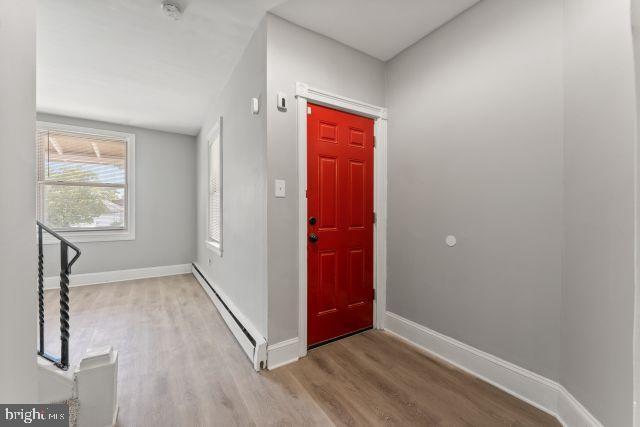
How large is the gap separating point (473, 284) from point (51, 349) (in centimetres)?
342

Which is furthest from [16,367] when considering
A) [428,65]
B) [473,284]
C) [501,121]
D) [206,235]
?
[206,235]

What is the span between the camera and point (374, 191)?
8.32ft

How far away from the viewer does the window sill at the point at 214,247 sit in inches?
131

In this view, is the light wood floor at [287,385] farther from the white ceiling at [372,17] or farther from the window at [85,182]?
the white ceiling at [372,17]

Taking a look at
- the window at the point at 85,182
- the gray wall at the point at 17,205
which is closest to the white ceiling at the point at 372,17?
the gray wall at the point at 17,205

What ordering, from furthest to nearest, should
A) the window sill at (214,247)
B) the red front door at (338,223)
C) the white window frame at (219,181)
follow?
the window sill at (214,247), the white window frame at (219,181), the red front door at (338,223)

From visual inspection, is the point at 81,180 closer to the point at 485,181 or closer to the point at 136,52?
the point at 136,52

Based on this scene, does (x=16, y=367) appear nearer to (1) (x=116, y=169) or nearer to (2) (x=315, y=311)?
(2) (x=315, y=311)

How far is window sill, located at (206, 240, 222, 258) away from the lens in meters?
3.32

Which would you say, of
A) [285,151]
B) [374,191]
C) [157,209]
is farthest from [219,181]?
[157,209]

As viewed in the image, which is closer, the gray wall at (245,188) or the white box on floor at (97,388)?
the white box on floor at (97,388)

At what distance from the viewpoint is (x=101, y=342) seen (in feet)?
7.64

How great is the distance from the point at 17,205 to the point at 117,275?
4.31m

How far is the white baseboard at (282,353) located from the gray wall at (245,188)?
13 centimetres
